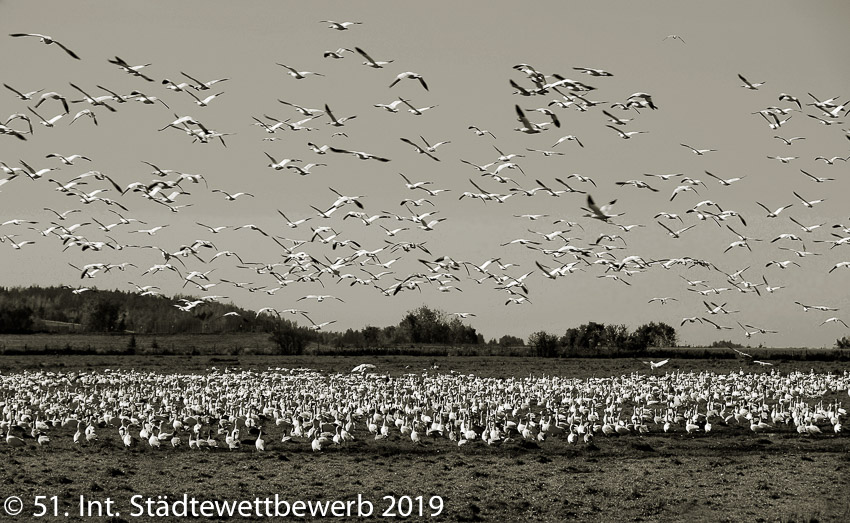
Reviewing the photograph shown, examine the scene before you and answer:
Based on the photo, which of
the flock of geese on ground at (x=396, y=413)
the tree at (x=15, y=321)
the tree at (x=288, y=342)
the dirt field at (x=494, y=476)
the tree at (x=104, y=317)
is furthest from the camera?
the tree at (x=104, y=317)

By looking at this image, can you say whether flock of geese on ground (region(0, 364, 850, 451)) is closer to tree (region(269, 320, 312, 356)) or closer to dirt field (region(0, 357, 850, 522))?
dirt field (region(0, 357, 850, 522))

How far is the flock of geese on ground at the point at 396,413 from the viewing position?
32969mm

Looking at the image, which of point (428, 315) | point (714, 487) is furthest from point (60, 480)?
point (428, 315)

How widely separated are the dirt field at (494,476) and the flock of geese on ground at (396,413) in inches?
18.3

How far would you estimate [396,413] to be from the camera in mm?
37469

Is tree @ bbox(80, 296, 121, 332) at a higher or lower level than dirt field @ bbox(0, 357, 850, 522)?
higher

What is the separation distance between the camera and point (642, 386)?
49.3 meters

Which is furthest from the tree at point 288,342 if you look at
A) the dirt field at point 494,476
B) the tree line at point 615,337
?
the dirt field at point 494,476

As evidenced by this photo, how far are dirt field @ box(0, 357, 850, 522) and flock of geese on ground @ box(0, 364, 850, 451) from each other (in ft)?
1.53

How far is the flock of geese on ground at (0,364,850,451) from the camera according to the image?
33.0 metres

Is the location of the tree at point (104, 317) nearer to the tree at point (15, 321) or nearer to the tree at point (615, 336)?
the tree at point (15, 321)

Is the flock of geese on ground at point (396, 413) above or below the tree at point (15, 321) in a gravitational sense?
below

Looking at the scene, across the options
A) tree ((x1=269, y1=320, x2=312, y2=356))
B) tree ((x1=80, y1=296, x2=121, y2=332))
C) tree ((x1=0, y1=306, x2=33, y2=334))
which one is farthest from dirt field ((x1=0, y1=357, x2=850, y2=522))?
tree ((x1=80, y1=296, x2=121, y2=332))

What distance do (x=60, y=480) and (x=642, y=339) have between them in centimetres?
9845
